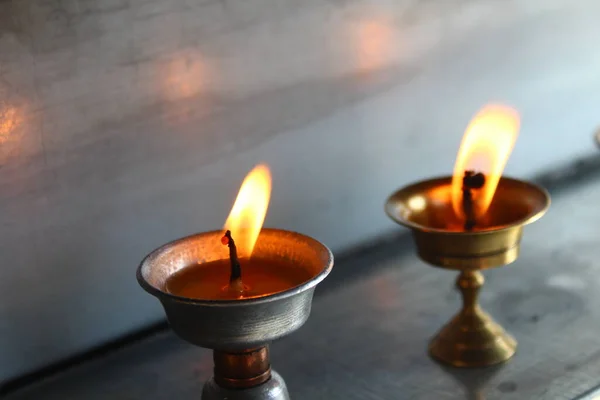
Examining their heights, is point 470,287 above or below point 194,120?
below

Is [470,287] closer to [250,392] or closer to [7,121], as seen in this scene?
[250,392]

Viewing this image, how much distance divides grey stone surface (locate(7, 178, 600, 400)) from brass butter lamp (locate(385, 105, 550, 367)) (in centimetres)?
2

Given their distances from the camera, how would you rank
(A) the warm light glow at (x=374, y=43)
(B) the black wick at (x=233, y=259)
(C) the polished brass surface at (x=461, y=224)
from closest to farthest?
(B) the black wick at (x=233, y=259) < (C) the polished brass surface at (x=461, y=224) < (A) the warm light glow at (x=374, y=43)

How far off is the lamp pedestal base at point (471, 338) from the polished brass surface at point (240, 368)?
10.5 inches

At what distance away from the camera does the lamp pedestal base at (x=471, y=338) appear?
86cm

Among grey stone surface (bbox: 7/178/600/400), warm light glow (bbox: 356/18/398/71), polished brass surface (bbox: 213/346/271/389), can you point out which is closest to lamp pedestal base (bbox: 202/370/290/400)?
polished brass surface (bbox: 213/346/271/389)

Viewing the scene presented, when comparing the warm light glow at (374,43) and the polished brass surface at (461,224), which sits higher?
the warm light glow at (374,43)

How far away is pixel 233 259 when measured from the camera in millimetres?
660

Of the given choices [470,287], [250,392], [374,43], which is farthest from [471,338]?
[374,43]

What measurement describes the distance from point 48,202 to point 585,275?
612 millimetres

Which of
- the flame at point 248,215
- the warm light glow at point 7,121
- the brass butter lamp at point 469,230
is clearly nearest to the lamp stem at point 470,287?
the brass butter lamp at point 469,230

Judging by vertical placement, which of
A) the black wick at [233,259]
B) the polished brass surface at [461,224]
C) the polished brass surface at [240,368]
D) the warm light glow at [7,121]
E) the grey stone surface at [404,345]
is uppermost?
the warm light glow at [7,121]

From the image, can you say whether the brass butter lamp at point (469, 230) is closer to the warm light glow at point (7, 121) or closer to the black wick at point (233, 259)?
the black wick at point (233, 259)

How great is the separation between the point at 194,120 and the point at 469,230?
31 cm
